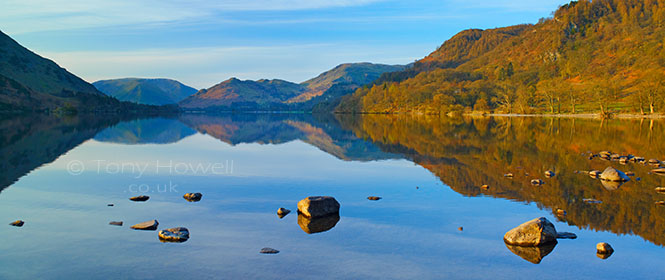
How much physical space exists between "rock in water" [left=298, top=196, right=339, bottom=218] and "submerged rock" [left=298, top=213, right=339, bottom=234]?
22 centimetres

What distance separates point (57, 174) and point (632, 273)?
38250 millimetres

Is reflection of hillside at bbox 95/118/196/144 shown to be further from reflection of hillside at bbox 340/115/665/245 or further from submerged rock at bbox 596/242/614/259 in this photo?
submerged rock at bbox 596/242/614/259

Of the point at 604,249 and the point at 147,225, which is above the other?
the point at 604,249

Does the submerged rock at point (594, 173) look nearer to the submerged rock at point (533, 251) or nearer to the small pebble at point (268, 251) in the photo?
the submerged rock at point (533, 251)

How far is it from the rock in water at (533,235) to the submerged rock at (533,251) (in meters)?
0.23

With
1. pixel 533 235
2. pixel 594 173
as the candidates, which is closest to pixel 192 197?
pixel 533 235

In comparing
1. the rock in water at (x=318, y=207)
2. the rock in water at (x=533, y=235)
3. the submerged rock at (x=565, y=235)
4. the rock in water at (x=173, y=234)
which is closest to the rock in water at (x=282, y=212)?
the rock in water at (x=318, y=207)

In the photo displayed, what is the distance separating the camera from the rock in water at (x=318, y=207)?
22.2m

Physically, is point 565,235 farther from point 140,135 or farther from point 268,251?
point 140,135

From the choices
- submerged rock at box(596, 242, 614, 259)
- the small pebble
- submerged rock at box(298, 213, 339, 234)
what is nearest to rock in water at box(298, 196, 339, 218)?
submerged rock at box(298, 213, 339, 234)

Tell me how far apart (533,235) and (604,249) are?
250 centimetres

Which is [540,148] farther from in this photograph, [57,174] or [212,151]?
[57,174]

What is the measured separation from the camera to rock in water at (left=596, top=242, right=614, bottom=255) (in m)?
16.8

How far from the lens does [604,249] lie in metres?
16.9
